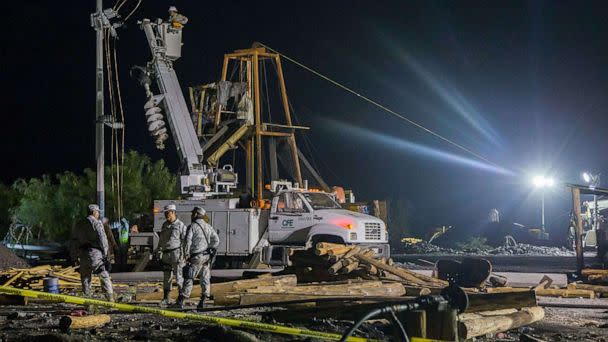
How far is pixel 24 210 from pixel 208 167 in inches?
842

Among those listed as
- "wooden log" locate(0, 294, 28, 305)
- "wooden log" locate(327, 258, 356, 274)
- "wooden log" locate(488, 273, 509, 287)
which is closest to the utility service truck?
"wooden log" locate(327, 258, 356, 274)

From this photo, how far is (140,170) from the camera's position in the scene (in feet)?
132

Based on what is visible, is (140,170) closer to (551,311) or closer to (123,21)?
(123,21)

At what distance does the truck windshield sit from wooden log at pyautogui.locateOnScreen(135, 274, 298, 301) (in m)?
4.76

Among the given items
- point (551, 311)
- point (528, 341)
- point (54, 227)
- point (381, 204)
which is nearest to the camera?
point (528, 341)

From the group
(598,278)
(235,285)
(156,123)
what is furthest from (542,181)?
(235,285)

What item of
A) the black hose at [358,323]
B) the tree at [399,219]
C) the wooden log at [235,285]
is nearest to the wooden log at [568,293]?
the wooden log at [235,285]

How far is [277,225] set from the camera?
1928 centimetres

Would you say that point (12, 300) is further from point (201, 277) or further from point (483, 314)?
point (483, 314)

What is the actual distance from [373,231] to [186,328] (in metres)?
9.25

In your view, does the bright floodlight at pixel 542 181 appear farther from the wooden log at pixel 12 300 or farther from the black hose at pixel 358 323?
the black hose at pixel 358 323

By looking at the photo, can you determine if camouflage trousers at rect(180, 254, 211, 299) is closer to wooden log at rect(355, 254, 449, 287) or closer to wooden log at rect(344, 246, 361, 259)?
wooden log at rect(344, 246, 361, 259)

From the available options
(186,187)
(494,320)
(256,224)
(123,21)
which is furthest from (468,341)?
(123,21)

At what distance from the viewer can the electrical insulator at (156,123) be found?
19.9 metres
